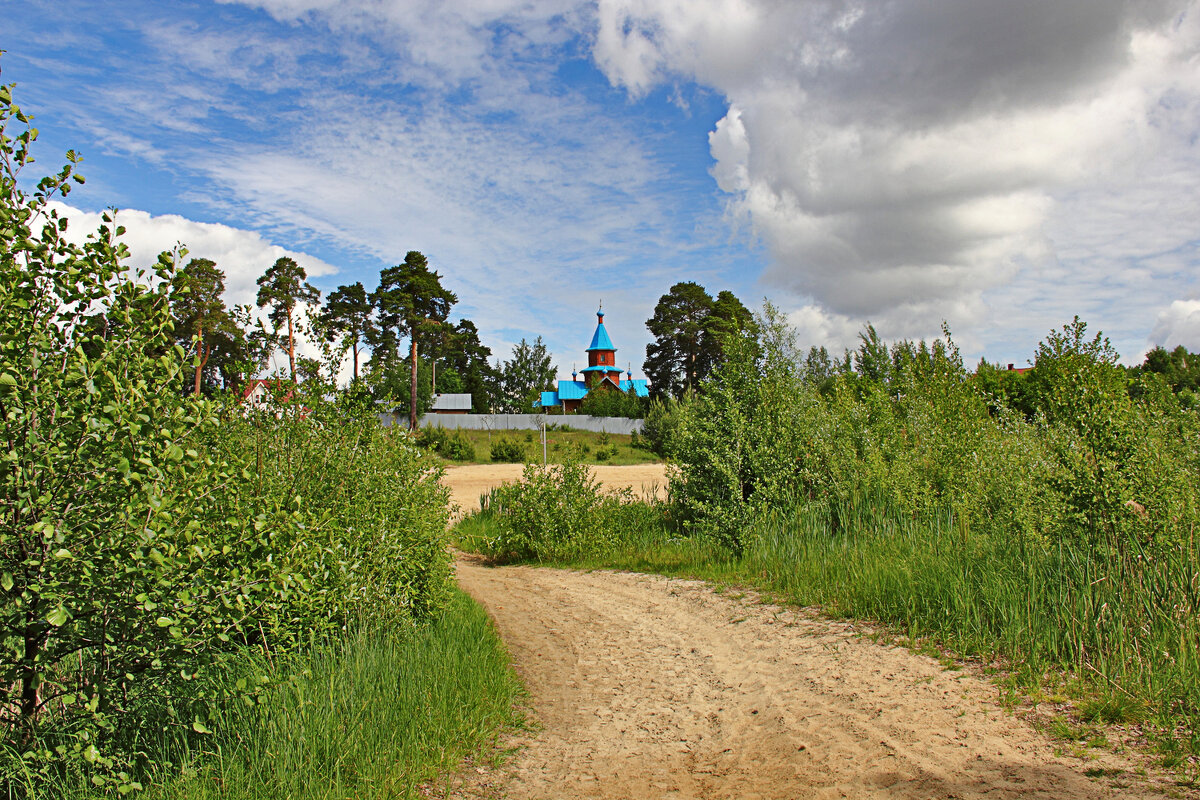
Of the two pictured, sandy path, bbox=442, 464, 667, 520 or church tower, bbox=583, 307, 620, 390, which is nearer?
sandy path, bbox=442, 464, 667, 520

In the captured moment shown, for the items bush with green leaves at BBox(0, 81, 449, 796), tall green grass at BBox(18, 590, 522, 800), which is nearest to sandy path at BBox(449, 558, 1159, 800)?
tall green grass at BBox(18, 590, 522, 800)

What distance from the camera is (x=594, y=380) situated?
234 feet

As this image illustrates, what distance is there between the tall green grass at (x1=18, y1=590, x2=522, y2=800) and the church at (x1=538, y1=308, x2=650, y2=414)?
61.4m

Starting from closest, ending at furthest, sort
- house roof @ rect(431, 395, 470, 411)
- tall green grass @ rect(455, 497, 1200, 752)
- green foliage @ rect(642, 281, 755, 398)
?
1. tall green grass @ rect(455, 497, 1200, 752)
2. green foliage @ rect(642, 281, 755, 398)
3. house roof @ rect(431, 395, 470, 411)

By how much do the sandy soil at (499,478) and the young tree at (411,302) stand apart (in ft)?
40.7

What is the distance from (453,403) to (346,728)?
56947 mm

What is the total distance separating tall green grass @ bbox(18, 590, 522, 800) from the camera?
331 cm

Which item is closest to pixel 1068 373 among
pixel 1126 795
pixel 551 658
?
pixel 1126 795

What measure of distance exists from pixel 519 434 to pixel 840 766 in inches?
1455

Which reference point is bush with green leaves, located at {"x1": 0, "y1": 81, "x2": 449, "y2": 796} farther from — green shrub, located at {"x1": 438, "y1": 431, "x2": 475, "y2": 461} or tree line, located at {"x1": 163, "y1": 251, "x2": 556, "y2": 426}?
green shrub, located at {"x1": 438, "y1": 431, "x2": 475, "y2": 461}

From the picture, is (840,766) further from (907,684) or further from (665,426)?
(665,426)

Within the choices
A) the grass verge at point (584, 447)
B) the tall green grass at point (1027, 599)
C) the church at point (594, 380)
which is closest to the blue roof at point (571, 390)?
the church at point (594, 380)

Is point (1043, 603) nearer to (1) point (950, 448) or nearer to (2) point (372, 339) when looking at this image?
(1) point (950, 448)

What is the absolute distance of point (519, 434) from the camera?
132 ft
